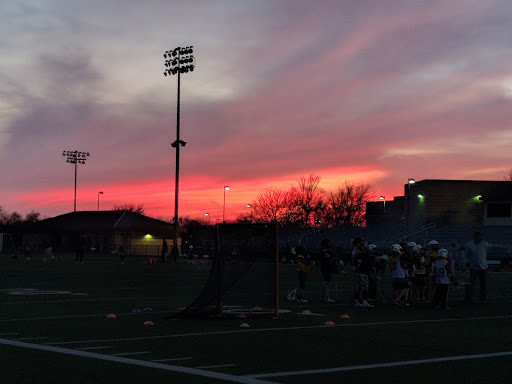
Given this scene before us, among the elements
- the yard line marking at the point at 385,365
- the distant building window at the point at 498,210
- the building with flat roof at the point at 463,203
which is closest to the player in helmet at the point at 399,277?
the yard line marking at the point at 385,365

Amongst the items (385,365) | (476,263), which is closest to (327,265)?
(476,263)

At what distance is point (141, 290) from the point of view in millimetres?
25094

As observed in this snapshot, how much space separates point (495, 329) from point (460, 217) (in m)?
64.7

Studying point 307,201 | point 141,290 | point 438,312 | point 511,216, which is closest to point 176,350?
point 438,312

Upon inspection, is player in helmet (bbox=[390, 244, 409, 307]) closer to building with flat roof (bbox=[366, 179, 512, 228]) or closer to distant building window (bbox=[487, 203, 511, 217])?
building with flat roof (bbox=[366, 179, 512, 228])

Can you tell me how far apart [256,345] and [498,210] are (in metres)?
68.4

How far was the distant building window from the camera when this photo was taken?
249ft

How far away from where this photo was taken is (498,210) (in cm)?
7625

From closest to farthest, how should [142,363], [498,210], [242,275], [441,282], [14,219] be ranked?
[142,363], [242,275], [441,282], [498,210], [14,219]

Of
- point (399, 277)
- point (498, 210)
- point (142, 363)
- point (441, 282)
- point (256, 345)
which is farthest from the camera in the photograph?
point (498, 210)

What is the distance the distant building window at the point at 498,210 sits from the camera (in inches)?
2985

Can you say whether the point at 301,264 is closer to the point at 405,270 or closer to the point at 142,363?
the point at 405,270

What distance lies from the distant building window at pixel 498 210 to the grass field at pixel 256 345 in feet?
192

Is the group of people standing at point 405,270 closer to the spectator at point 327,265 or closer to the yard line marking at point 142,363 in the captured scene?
the spectator at point 327,265
